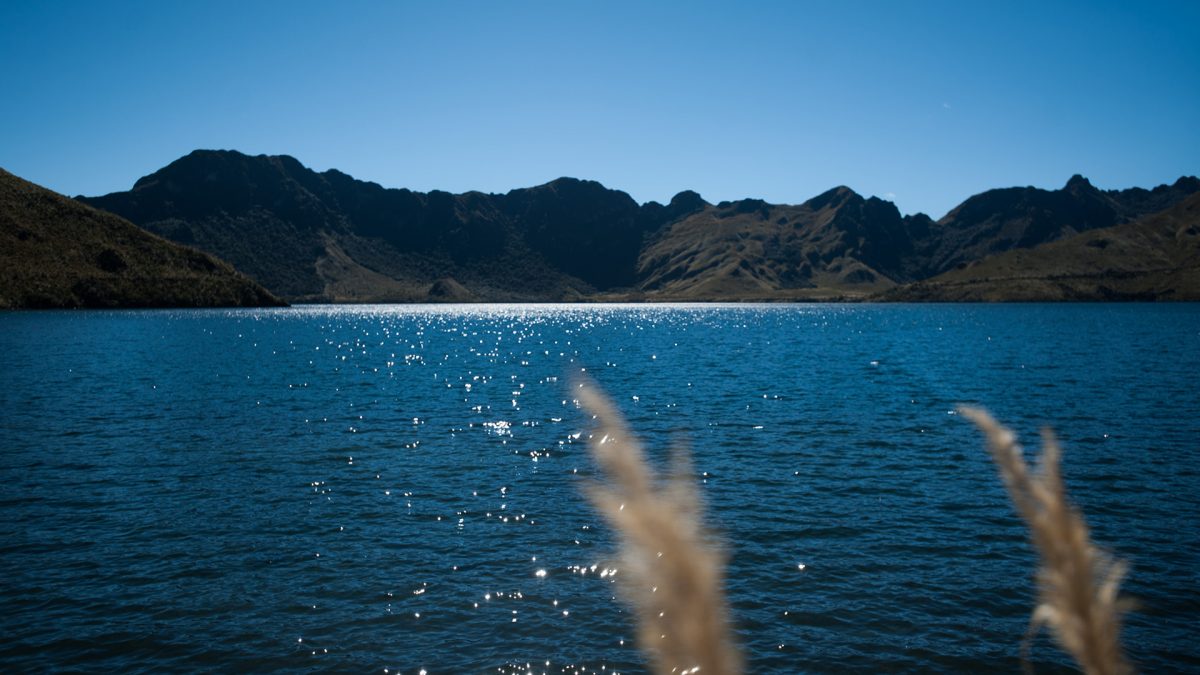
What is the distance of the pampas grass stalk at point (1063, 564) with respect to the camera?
175cm

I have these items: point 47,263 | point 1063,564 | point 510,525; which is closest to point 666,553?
point 1063,564

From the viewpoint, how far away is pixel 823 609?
17.7 meters

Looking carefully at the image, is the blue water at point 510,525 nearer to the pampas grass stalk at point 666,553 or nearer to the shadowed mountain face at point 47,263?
the pampas grass stalk at point 666,553

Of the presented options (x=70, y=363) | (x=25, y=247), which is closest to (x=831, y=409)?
(x=70, y=363)

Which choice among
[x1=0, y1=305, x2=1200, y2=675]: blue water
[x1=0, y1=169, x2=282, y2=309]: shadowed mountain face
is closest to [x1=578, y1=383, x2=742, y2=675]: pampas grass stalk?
[x1=0, y1=305, x2=1200, y2=675]: blue water

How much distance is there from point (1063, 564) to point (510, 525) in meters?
22.9

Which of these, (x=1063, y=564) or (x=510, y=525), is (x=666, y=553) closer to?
(x=1063, y=564)

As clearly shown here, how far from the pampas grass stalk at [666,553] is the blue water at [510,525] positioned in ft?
8.88

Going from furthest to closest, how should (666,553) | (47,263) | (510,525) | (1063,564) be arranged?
(47,263), (510,525), (1063,564), (666,553)

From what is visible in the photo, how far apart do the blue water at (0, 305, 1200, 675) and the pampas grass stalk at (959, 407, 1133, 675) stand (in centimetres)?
246

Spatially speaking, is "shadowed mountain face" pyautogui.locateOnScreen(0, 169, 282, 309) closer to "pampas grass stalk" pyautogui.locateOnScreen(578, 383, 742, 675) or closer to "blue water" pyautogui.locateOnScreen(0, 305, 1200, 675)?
"blue water" pyautogui.locateOnScreen(0, 305, 1200, 675)

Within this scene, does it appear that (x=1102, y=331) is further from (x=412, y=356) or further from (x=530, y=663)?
(x=530, y=663)

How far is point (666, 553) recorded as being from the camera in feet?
4.62

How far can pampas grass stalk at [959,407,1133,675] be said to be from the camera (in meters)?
1.75
